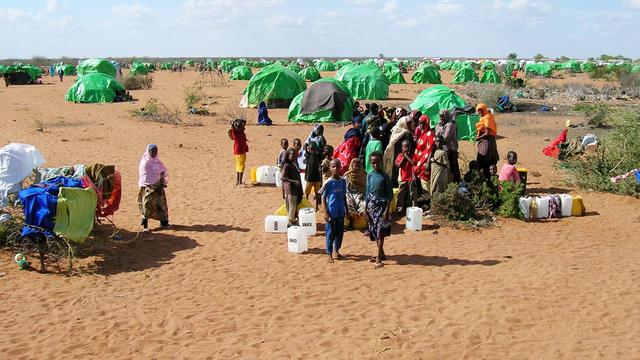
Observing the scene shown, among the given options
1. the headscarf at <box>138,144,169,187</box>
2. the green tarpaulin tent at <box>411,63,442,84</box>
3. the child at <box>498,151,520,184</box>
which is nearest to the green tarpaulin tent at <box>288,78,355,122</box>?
the child at <box>498,151,520,184</box>

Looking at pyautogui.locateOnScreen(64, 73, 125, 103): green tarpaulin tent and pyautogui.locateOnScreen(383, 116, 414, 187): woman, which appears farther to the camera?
pyautogui.locateOnScreen(64, 73, 125, 103): green tarpaulin tent

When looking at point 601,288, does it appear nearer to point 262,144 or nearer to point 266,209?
point 266,209

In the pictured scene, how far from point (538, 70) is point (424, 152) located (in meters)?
47.1

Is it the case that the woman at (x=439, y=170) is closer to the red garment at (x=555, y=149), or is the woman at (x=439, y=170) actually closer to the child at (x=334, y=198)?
the child at (x=334, y=198)

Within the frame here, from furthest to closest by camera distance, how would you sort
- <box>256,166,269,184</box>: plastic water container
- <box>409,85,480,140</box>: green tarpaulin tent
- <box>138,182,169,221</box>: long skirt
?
<box>409,85,480,140</box>: green tarpaulin tent < <box>256,166,269,184</box>: plastic water container < <box>138,182,169,221</box>: long skirt

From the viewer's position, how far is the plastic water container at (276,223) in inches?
342

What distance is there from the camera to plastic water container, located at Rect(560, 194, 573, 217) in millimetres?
9594

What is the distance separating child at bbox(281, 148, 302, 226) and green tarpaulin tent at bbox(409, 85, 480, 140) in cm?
936

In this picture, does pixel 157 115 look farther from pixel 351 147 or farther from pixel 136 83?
pixel 136 83

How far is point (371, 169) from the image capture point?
352 inches

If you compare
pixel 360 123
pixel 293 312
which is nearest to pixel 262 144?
pixel 360 123

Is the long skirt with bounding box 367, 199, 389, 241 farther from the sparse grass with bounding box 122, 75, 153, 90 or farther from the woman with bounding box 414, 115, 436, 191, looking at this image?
the sparse grass with bounding box 122, 75, 153, 90

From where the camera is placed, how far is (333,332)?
5.66m

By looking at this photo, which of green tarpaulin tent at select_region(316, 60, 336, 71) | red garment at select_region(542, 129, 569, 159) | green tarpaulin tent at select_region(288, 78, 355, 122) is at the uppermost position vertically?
green tarpaulin tent at select_region(316, 60, 336, 71)
